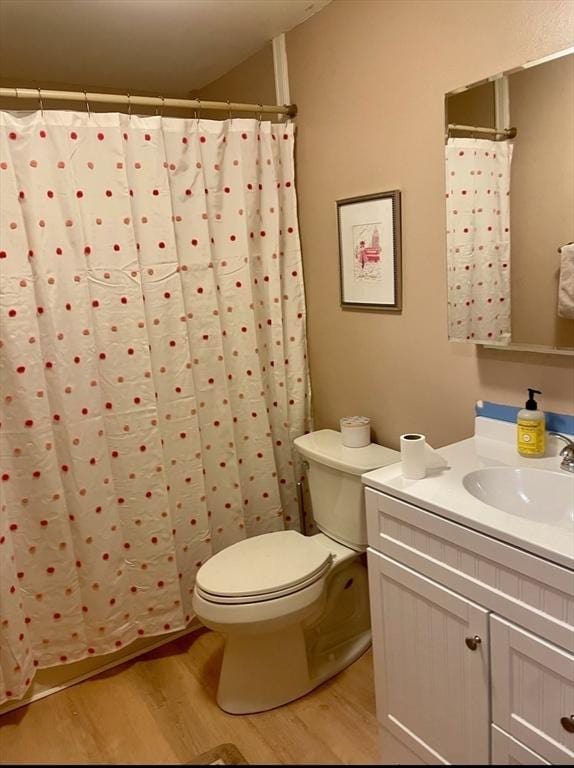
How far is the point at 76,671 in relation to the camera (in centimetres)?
220

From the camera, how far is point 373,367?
2.23 m

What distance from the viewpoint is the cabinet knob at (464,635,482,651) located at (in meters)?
1.33

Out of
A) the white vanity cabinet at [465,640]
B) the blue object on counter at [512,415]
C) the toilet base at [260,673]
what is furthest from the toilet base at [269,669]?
the blue object on counter at [512,415]

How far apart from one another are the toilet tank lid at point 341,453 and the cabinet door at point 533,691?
0.81 metres

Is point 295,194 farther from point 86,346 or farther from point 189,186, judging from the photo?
point 86,346

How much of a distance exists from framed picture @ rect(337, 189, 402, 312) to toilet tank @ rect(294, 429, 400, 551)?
54 centimetres

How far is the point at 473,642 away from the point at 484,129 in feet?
4.42

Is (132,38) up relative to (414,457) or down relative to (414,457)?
up

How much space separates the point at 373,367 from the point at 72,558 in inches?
50.9

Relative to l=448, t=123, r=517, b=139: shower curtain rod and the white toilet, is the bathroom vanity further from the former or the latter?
l=448, t=123, r=517, b=139: shower curtain rod

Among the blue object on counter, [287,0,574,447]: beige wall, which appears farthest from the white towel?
the blue object on counter

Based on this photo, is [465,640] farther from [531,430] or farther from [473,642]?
[531,430]

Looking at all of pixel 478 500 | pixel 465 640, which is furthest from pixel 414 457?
pixel 465 640

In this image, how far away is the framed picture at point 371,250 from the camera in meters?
2.02
